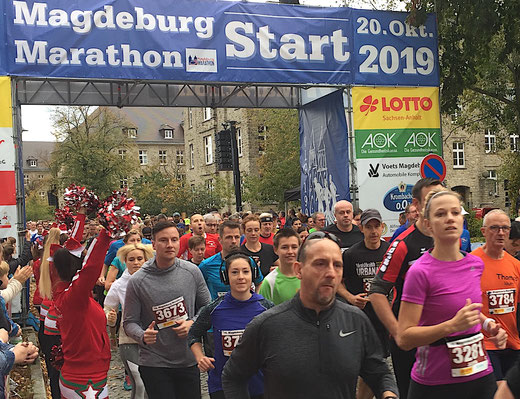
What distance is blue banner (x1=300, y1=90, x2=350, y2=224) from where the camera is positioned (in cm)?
1545

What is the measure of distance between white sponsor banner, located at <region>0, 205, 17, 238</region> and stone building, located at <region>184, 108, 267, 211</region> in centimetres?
3090

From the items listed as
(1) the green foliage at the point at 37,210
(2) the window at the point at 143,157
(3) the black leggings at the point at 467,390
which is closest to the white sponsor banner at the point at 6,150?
(3) the black leggings at the point at 467,390

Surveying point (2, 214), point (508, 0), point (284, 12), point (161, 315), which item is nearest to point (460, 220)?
point (161, 315)

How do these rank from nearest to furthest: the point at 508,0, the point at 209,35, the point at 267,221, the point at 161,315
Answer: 1. the point at 161,315
2. the point at 267,221
3. the point at 209,35
4. the point at 508,0

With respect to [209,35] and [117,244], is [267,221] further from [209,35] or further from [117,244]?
[209,35]

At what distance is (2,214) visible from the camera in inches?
475

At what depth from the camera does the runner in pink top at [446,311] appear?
3.67 meters

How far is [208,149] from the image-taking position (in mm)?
54750

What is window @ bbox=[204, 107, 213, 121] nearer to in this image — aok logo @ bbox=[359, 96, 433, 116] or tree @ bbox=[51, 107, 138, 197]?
tree @ bbox=[51, 107, 138, 197]

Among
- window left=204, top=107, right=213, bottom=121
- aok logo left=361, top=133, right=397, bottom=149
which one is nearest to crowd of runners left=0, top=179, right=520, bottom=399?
aok logo left=361, top=133, right=397, bottom=149

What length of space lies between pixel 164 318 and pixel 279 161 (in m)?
33.1

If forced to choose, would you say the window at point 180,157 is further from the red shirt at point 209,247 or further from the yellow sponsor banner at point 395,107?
the red shirt at point 209,247

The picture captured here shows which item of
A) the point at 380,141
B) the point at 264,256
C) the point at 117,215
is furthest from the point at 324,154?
the point at 117,215

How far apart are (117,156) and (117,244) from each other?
129 ft
